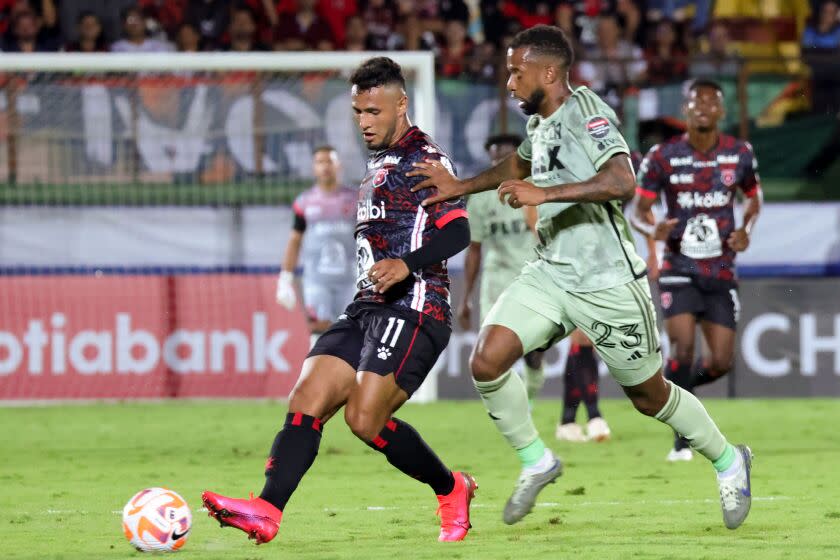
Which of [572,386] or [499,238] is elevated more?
[499,238]

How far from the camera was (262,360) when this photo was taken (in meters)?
14.6

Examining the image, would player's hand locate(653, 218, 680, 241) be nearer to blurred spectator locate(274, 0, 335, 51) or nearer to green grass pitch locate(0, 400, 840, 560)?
green grass pitch locate(0, 400, 840, 560)

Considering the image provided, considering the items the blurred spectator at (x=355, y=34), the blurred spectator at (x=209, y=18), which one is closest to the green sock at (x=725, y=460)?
the blurred spectator at (x=355, y=34)

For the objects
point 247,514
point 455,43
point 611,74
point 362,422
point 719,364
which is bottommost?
point 719,364

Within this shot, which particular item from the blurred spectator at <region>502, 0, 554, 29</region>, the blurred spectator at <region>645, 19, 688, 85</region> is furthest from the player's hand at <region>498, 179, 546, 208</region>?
the blurred spectator at <region>502, 0, 554, 29</region>

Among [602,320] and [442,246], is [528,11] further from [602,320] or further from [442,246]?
[442,246]

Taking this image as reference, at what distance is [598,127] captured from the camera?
6.46 m

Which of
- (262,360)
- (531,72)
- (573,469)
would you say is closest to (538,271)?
(531,72)

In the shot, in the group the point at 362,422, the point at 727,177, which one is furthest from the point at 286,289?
the point at 362,422

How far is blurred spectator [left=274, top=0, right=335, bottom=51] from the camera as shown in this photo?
55.3 ft

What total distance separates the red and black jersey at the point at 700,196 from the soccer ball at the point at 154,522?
4.64 metres

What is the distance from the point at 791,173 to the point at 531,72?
1016cm

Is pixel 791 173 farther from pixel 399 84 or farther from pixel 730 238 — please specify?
pixel 399 84

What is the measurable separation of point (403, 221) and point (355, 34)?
34.8ft
